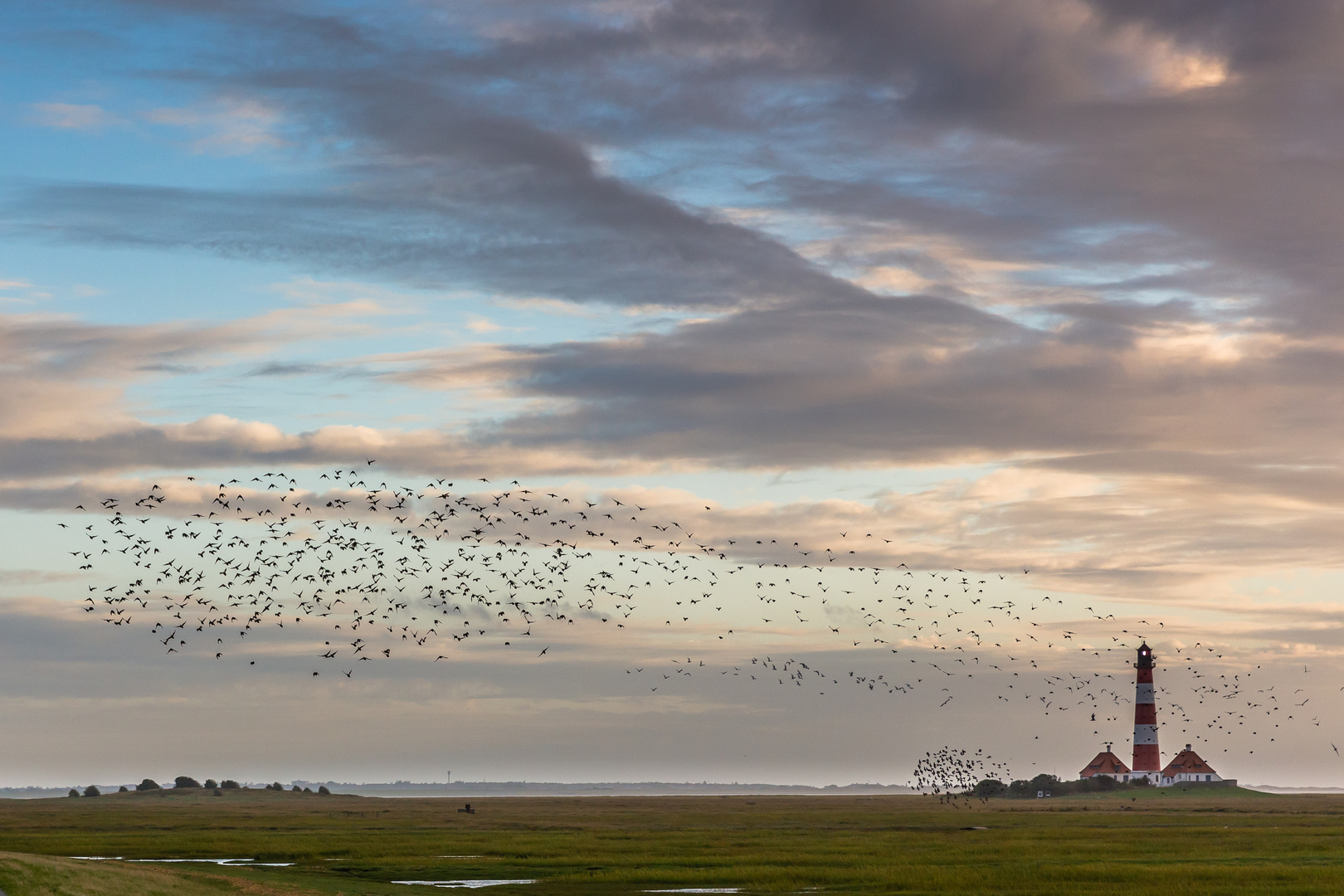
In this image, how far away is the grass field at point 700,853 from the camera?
2657 inches

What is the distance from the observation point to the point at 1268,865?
78.1 metres

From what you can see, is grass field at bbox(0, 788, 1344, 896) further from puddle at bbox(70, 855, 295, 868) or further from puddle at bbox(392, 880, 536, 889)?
puddle at bbox(70, 855, 295, 868)

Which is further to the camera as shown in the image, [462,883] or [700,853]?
[700,853]

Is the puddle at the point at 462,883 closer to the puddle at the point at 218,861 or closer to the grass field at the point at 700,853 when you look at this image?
the grass field at the point at 700,853

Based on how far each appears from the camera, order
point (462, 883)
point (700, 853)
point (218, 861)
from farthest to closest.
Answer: point (700, 853), point (218, 861), point (462, 883)

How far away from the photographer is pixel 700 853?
95.1 m

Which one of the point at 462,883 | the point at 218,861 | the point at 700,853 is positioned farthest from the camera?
the point at 700,853

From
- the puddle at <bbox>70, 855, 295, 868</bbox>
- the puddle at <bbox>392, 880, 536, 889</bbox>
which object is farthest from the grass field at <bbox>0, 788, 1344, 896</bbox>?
the puddle at <bbox>70, 855, 295, 868</bbox>

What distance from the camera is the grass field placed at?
67.5 metres

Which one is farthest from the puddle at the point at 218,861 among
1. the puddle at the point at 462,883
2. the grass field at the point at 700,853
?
the puddle at the point at 462,883

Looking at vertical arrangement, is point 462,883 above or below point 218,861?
above

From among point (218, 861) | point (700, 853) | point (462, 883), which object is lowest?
point (218, 861)

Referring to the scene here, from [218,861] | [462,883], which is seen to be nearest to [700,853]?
[462,883]

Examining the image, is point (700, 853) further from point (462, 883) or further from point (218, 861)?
point (218, 861)
